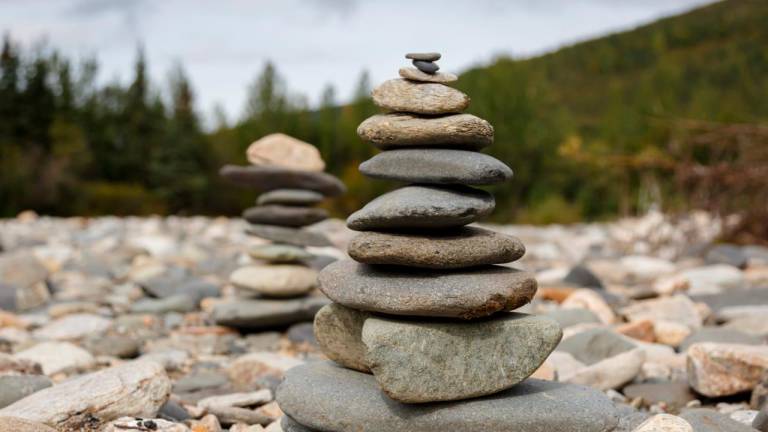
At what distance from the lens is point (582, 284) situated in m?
9.13

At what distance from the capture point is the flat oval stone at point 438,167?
3.55m

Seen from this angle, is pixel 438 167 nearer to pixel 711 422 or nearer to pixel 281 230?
pixel 711 422

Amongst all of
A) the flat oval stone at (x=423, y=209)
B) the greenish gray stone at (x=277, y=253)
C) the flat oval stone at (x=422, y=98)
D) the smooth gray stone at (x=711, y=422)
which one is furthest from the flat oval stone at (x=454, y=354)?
the greenish gray stone at (x=277, y=253)

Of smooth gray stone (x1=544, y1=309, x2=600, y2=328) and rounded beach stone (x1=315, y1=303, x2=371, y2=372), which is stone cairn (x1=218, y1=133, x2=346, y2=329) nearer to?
smooth gray stone (x1=544, y1=309, x2=600, y2=328)

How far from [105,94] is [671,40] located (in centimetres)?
4767

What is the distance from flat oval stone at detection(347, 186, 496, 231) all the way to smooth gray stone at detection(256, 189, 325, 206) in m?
3.39

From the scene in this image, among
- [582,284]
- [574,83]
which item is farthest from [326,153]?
[574,83]

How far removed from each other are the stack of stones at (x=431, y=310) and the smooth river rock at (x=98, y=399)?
2.46ft

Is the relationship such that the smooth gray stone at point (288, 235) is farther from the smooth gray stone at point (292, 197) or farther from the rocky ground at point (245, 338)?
the rocky ground at point (245, 338)

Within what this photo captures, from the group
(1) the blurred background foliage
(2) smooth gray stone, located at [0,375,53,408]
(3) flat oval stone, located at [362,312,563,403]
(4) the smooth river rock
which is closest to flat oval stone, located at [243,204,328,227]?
(2) smooth gray stone, located at [0,375,53,408]

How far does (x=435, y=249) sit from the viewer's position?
3441mm

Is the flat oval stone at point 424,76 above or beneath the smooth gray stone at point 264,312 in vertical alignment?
above

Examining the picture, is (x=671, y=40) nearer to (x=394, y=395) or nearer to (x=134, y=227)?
(x=134, y=227)

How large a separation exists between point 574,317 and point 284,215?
9.20 ft
